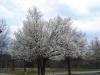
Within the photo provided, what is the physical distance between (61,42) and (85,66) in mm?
58914

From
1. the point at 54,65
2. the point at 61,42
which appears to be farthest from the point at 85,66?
the point at 61,42

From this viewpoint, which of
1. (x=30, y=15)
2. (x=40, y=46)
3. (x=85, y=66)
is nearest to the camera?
(x=40, y=46)

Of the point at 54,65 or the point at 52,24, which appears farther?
the point at 54,65

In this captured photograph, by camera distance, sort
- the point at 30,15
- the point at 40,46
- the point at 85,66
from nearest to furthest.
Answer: the point at 40,46
the point at 30,15
the point at 85,66

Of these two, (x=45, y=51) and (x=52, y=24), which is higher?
(x=52, y=24)

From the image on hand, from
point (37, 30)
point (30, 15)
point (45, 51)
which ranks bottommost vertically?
point (45, 51)

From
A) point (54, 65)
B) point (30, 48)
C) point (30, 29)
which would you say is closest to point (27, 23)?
point (30, 29)

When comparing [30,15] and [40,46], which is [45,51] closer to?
[40,46]

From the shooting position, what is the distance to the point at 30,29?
3378 cm

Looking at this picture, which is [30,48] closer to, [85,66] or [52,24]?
[52,24]

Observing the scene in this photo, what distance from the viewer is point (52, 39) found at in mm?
34031

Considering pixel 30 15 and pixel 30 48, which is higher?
pixel 30 15

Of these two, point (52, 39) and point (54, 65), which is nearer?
point (52, 39)

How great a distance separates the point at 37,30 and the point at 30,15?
2704 millimetres
